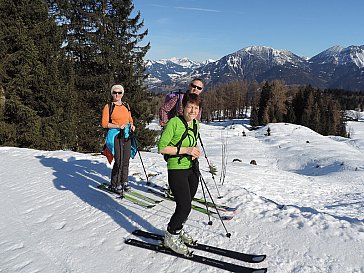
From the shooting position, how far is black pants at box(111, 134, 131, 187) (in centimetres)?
723

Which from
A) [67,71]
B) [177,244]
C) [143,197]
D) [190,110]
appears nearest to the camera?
[190,110]

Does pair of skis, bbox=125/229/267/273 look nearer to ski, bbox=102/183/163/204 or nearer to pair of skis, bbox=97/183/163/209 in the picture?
pair of skis, bbox=97/183/163/209

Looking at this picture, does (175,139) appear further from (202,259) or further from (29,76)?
(29,76)

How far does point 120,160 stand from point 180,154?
3.31m

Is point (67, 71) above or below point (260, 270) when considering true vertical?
above

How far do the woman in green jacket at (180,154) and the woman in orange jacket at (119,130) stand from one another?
311 centimetres

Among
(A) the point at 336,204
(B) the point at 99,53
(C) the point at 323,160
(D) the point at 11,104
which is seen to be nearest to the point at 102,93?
(B) the point at 99,53

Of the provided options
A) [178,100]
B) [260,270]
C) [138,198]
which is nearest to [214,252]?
[260,270]

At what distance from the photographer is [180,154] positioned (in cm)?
430

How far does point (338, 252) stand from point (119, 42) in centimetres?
2276

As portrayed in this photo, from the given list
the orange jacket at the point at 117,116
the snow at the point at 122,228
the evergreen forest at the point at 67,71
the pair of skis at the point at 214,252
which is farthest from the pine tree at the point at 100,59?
the pair of skis at the point at 214,252

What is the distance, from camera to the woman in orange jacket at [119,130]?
7062 mm

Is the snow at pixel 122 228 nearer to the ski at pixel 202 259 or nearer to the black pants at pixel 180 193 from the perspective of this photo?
the ski at pixel 202 259

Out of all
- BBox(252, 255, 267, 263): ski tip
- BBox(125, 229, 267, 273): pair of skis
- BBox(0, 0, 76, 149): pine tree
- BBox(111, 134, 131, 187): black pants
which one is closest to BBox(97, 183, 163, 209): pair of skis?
BBox(111, 134, 131, 187): black pants
